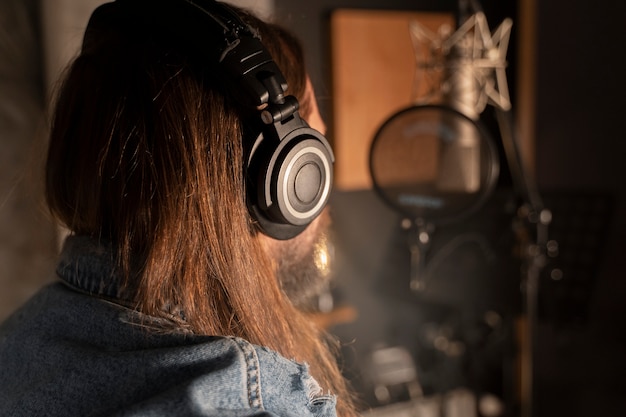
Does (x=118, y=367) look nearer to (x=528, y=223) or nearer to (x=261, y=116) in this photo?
(x=261, y=116)

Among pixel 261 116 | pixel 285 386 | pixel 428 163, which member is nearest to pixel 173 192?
pixel 261 116

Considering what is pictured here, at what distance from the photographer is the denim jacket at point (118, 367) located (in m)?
0.54

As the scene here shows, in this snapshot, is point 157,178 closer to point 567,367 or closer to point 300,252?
point 300,252

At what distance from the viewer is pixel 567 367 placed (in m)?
2.08

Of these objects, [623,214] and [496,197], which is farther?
[623,214]

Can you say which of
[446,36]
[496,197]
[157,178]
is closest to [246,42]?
[157,178]

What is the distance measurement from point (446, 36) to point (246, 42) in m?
0.88

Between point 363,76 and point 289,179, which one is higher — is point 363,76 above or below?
above

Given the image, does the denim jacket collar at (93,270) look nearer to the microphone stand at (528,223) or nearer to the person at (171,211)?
the person at (171,211)

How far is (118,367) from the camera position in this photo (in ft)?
1.87

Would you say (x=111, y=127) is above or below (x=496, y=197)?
above

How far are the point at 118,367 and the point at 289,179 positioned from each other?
0.27m

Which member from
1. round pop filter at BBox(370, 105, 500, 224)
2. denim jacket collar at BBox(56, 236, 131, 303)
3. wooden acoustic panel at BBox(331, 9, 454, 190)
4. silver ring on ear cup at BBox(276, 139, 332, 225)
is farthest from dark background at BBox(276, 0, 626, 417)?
denim jacket collar at BBox(56, 236, 131, 303)

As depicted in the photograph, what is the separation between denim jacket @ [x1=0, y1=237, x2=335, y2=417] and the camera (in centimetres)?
54
